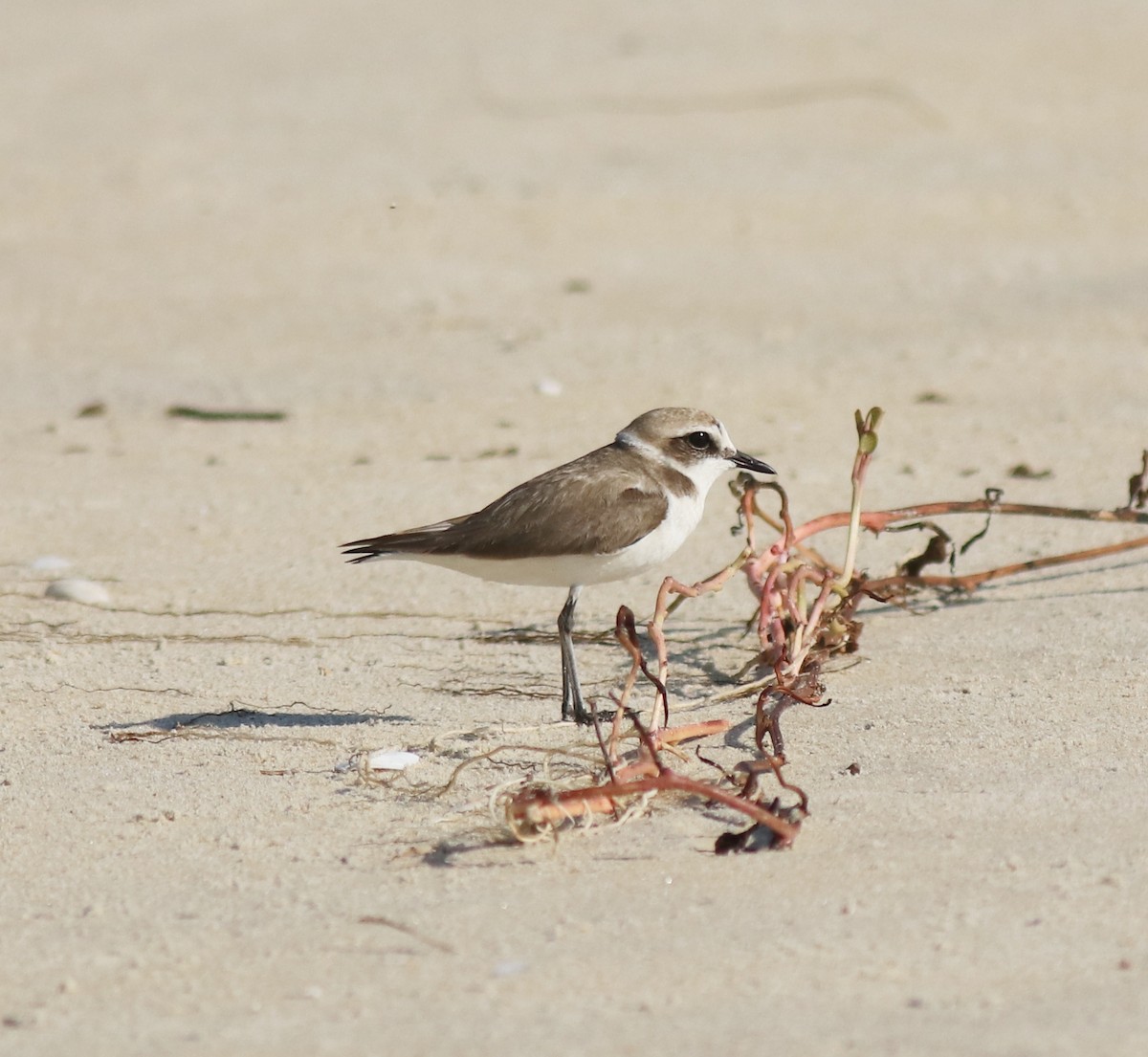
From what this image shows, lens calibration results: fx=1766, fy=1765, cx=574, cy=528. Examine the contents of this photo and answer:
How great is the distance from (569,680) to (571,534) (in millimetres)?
371

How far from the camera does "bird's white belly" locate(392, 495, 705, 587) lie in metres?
4.47

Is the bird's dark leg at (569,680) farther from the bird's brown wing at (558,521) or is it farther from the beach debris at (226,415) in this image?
the beach debris at (226,415)

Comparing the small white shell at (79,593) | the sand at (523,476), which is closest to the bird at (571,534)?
the sand at (523,476)

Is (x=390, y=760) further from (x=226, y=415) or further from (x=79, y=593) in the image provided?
(x=226, y=415)

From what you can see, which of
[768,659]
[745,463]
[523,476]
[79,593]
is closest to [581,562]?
[768,659]

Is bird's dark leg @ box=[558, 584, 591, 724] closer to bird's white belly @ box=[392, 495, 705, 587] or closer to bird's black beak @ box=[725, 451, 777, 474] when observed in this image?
bird's white belly @ box=[392, 495, 705, 587]

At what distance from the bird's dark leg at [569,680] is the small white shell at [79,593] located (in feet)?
5.32

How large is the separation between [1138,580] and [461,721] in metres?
2.18

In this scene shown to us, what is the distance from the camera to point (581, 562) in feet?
14.7

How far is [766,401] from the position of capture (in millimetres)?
7672

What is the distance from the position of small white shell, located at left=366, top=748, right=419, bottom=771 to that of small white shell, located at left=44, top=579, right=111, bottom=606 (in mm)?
1627

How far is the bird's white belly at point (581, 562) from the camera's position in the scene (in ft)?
14.7

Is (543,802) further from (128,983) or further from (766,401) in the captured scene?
(766,401)

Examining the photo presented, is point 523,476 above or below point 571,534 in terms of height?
below
